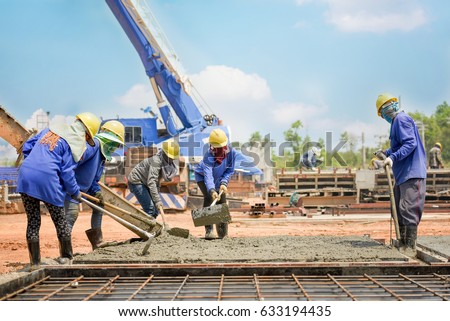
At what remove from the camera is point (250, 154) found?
2484 centimetres

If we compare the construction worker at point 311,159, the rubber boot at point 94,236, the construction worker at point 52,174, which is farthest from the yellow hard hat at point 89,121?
the construction worker at point 311,159

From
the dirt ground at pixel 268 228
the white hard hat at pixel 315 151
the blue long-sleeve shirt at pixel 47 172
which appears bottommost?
the dirt ground at pixel 268 228

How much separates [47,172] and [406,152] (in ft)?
11.3

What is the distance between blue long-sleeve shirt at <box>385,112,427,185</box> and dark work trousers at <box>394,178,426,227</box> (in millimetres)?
75

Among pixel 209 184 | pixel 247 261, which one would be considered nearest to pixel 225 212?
pixel 209 184

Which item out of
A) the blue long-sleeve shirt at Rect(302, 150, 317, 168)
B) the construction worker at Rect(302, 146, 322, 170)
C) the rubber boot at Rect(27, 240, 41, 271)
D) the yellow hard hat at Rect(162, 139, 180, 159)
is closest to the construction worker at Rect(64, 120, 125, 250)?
the rubber boot at Rect(27, 240, 41, 271)

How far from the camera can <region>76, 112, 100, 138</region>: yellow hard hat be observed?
15.8ft

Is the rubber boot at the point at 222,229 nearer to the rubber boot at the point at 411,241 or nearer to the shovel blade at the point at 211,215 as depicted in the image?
the shovel blade at the point at 211,215

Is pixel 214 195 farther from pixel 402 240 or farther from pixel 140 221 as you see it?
pixel 402 240

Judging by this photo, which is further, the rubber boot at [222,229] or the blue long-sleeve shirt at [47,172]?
the rubber boot at [222,229]

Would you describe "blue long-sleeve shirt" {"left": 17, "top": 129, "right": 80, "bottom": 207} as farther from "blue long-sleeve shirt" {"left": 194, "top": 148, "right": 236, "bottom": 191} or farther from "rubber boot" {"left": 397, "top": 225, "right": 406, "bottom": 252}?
"rubber boot" {"left": 397, "top": 225, "right": 406, "bottom": 252}

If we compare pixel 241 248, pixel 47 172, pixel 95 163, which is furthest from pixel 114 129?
pixel 241 248

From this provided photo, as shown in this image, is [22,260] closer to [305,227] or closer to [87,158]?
[87,158]

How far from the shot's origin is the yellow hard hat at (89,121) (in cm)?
482
